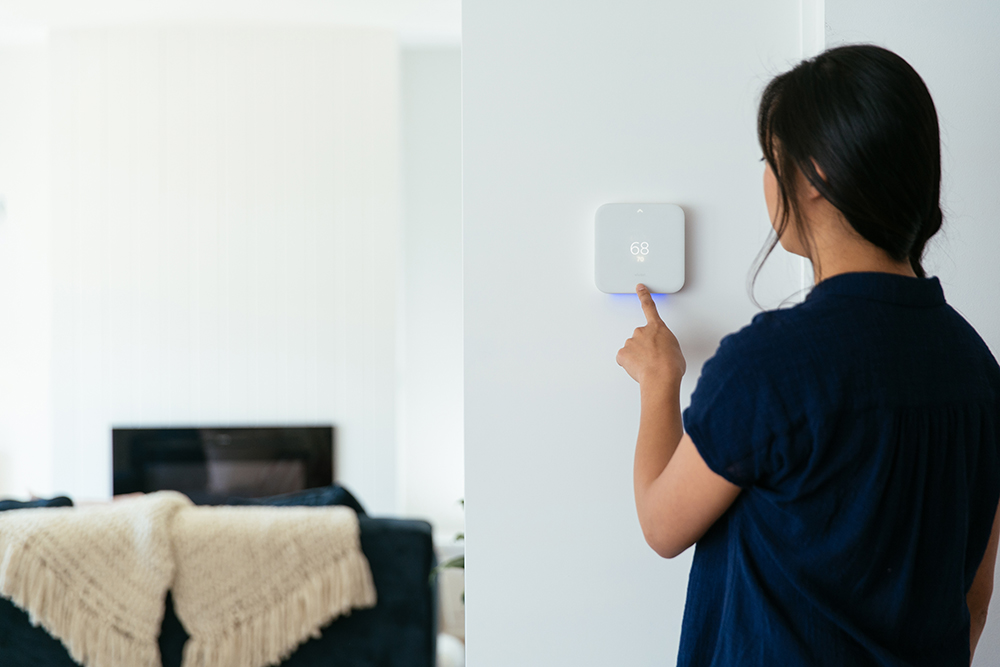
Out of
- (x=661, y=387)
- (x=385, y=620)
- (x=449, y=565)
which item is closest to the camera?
(x=661, y=387)

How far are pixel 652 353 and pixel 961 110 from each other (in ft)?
1.53

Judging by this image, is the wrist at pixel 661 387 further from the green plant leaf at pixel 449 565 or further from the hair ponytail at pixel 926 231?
the green plant leaf at pixel 449 565

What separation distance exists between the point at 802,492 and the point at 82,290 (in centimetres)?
399

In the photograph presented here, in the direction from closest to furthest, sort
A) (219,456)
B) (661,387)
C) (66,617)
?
(661,387)
(66,617)
(219,456)

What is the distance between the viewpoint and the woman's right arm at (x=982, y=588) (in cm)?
65

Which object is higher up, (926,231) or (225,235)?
(225,235)

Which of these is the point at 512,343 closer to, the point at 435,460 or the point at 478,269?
the point at 478,269

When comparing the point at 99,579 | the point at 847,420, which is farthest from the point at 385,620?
the point at 847,420

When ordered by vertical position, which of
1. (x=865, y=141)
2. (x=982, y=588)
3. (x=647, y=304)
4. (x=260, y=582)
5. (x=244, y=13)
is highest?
(x=244, y=13)

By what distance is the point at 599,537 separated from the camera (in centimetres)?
81

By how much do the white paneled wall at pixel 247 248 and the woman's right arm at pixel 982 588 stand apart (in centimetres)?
315

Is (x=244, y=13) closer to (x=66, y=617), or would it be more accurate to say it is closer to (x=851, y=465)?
(x=66, y=617)

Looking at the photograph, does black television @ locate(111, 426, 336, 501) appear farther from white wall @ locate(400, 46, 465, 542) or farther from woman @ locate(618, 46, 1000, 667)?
woman @ locate(618, 46, 1000, 667)

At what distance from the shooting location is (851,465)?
0.51 metres
